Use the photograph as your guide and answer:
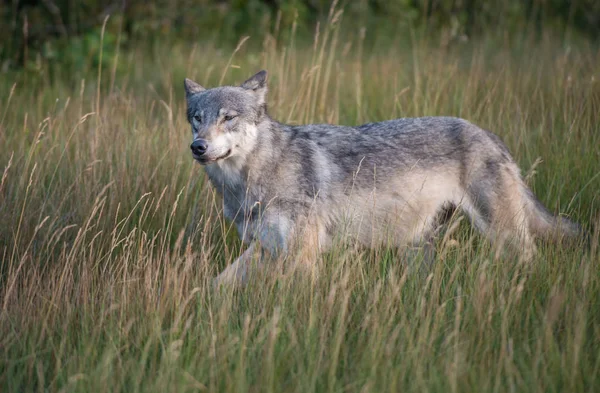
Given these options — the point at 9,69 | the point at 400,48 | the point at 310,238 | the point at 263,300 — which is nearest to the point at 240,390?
the point at 263,300

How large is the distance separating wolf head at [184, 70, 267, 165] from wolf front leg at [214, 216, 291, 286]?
20.0 inches

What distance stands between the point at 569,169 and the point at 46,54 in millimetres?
5708

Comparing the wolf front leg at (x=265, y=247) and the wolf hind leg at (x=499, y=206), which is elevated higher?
the wolf hind leg at (x=499, y=206)

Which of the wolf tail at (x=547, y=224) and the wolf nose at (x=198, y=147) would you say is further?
the wolf tail at (x=547, y=224)

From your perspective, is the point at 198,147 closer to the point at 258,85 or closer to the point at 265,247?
the point at 265,247

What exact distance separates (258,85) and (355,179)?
0.94 metres

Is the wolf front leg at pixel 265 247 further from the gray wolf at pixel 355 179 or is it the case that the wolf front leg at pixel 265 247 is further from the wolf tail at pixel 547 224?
the wolf tail at pixel 547 224

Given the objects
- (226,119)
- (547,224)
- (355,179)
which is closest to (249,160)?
(226,119)

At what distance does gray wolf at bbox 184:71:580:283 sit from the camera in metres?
4.48

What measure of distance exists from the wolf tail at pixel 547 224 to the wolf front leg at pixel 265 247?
1.64 meters

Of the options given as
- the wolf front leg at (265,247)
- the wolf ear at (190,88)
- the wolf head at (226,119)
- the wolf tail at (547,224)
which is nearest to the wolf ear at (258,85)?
the wolf head at (226,119)

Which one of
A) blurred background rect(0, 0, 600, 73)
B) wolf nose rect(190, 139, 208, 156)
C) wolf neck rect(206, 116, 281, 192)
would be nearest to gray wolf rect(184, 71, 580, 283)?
wolf neck rect(206, 116, 281, 192)

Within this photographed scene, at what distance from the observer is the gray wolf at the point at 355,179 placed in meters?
4.48

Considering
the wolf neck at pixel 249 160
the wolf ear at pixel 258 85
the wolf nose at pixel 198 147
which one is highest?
the wolf ear at pixel 258 85
